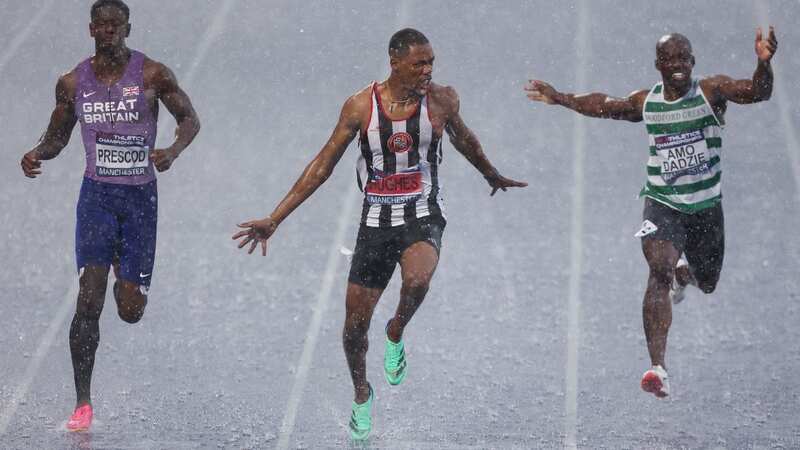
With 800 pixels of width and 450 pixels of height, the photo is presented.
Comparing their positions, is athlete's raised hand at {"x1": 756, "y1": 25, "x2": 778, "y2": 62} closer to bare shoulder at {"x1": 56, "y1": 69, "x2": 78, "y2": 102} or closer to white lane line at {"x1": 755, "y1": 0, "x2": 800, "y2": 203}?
bare shoulder at {"x1": 56, "y1": 69, "x2": 78, "y2": 102}

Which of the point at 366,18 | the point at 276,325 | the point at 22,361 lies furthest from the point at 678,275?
the point at 366,18

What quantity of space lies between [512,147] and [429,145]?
633 centimetres

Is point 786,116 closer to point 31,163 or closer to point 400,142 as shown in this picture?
point 400,142

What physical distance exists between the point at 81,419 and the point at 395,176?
6.73 ft

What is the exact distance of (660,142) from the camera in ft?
23.9

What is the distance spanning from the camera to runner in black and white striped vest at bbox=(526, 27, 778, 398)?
7113mm

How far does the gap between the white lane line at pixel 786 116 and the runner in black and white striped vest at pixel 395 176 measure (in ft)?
19.1

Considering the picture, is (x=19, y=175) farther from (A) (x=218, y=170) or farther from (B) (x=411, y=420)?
(B) (x=411, y=420)

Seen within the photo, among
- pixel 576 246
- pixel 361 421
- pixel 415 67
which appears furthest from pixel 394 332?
pixel 576 246

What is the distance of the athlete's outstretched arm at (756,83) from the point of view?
6758 millimetres

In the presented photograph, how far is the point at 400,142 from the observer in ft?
22.9

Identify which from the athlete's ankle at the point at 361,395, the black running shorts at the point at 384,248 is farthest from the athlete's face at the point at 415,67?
the athlete's ankle at the point at 361,395

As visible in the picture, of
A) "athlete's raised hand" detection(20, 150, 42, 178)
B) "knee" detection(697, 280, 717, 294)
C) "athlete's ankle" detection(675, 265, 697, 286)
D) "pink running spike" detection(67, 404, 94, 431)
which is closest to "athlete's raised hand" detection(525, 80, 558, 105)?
"knee" detection(697, 280, 717, 294)

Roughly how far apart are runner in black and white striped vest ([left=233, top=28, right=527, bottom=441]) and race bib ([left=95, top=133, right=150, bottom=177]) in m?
0.86
